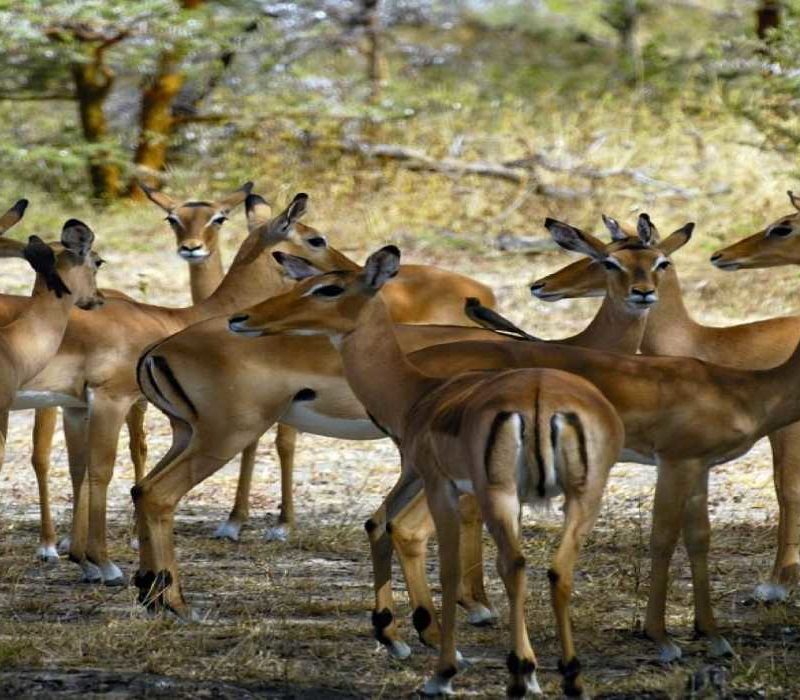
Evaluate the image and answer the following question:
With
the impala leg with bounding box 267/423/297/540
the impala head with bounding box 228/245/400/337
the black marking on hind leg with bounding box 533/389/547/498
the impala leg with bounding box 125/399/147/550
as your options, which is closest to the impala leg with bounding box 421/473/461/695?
the black marking on hind leg with bounding box 533/389/547/498

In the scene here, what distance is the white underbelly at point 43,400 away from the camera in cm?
727

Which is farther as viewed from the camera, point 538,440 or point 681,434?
point 681,434

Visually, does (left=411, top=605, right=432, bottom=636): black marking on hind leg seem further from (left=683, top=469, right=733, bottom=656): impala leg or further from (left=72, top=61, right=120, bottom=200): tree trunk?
(left=72, top=61, right=120, bottom=200): tree trunk

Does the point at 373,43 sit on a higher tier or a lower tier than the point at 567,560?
lower

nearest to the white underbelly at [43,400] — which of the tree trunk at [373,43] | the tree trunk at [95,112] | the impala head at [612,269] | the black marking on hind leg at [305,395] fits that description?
the black marking on hind leg at [305,395]

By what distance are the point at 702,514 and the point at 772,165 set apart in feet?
30.8

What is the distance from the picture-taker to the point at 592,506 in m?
4.93

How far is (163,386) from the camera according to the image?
6691mm

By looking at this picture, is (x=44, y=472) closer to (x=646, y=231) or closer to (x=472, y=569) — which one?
(x=472, y=569)

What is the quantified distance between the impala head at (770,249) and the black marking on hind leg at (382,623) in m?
2.62

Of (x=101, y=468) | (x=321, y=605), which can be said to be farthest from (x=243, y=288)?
(x=321, y=605)

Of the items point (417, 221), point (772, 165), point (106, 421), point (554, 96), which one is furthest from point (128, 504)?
point (554, 96)

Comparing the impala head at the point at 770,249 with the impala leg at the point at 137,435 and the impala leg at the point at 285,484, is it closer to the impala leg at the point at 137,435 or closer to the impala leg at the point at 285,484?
the impala leg at the point at 285,484

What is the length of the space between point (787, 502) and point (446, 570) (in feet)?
7.78
